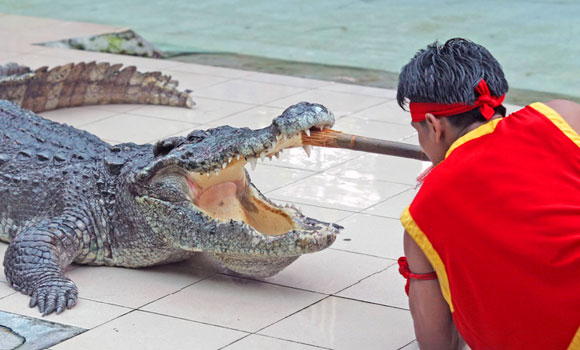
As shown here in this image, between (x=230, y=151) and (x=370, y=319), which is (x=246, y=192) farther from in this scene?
(x=370, y=319)

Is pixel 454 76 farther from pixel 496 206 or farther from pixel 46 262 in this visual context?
pixel 46 262

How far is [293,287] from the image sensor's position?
3.88m

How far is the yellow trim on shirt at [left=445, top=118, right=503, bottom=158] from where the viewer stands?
2.69 meters

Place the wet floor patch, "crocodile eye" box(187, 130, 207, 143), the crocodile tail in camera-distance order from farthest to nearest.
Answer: the crocodile tail, "crocodile eye" box(187, 130, 207, 143), the wet floor patch

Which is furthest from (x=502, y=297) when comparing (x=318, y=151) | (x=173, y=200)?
(x=318, y=151)

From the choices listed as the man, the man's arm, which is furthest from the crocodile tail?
the man

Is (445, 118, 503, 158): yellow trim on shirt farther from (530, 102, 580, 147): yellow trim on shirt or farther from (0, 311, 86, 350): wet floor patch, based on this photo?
(0, 311, 86, 350): wet floor patch

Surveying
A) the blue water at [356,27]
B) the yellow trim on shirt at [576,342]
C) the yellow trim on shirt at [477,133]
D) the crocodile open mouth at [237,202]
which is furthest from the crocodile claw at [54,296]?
the blue water at [356,27]

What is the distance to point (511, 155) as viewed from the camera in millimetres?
2635

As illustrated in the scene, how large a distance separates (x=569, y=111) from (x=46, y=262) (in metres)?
2.11

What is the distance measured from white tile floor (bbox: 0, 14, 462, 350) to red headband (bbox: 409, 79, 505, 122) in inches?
37.4

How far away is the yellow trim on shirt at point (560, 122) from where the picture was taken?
8.78 feet

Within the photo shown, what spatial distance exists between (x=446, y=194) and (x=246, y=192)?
143 cm

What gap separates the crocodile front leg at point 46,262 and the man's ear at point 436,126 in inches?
63.0
